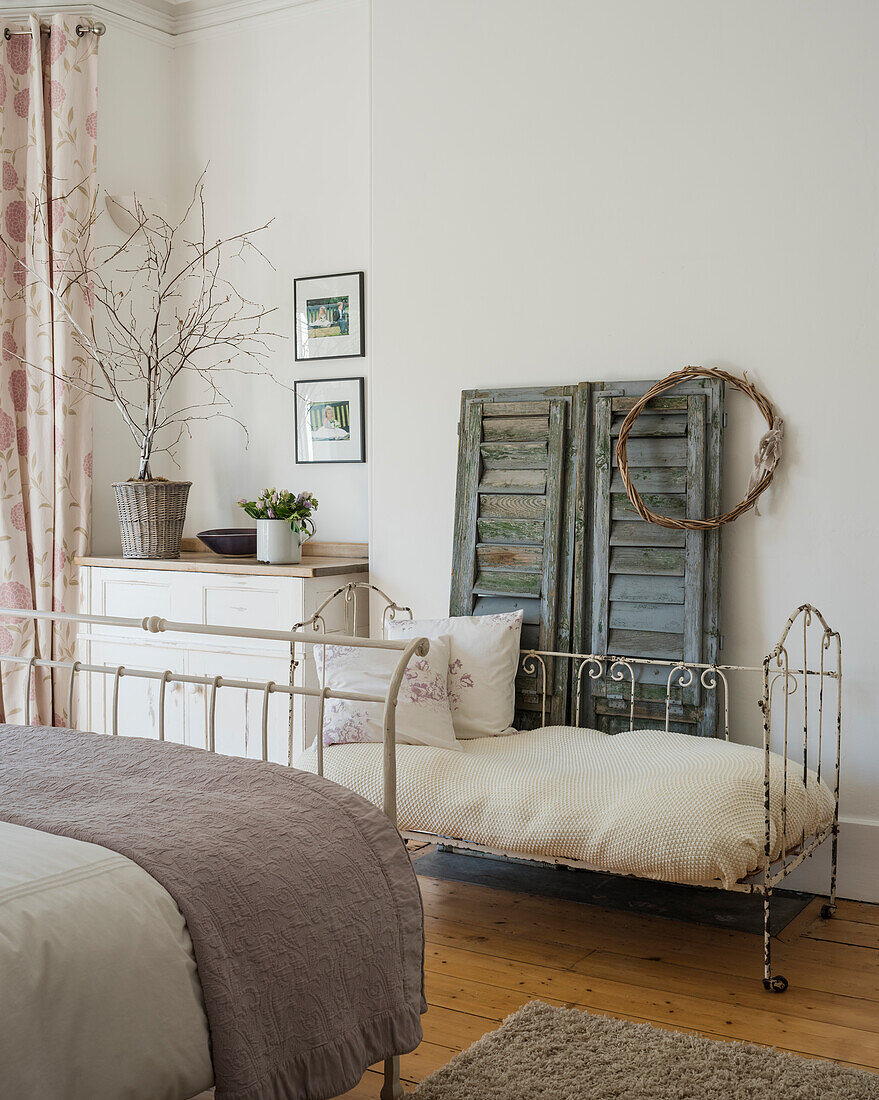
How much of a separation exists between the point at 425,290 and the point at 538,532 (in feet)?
2.93

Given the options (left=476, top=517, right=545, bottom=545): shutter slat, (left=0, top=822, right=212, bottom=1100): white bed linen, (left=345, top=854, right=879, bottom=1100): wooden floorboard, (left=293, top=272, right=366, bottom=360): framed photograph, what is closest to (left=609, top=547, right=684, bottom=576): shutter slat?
(left=476, top=517, right=545, bottom=545): shutter slat

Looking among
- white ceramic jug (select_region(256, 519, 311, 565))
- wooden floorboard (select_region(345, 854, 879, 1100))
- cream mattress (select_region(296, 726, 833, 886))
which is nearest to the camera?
wooden floorboard (select_region(345, 854, 879, 1100))

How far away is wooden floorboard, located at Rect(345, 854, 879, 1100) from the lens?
88.5 inches

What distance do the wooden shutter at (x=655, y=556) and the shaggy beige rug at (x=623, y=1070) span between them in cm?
107

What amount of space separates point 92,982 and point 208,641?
2.46 metres

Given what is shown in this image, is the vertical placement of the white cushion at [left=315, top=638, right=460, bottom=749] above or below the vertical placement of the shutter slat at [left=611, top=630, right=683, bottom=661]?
below

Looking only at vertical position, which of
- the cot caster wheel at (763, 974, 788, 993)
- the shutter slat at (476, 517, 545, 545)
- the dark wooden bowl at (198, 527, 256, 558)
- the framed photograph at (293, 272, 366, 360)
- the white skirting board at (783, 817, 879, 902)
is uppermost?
the framed photograph at (293, 272, 366, 360)

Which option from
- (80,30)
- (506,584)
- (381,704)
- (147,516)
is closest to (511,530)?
(506,584)

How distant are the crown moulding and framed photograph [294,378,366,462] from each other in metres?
1.42

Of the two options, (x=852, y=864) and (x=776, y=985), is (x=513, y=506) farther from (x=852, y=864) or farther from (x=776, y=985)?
(x=776, y=985)

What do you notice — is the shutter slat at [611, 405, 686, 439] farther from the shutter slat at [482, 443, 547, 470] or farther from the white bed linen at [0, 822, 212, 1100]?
the white bed linen at [0, 822, 212, 1100]

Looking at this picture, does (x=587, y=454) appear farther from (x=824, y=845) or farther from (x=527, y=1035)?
(x=527, y=1035)

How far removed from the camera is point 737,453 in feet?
10.3

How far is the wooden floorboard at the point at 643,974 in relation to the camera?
225 cm
